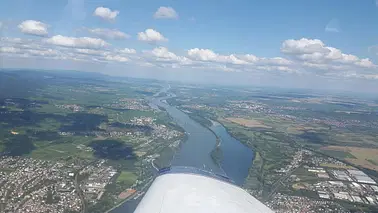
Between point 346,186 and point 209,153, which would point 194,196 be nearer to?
point 346,186

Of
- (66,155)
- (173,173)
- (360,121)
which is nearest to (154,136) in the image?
(66,155)

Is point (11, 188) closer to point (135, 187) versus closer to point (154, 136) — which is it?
point (135, 187)

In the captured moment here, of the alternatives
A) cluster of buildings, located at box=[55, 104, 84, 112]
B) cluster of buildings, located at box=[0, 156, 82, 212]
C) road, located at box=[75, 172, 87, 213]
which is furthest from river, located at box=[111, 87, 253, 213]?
cluster of buildings, located at box=[55, 104, 84, 112]

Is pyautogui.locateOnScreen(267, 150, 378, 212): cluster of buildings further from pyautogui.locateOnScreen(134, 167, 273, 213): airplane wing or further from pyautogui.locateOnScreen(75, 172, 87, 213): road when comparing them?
pyautogui.locateOnScreen(134, 167, 273, 213): airplane wing

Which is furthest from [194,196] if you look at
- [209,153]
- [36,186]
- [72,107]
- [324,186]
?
[72,107]

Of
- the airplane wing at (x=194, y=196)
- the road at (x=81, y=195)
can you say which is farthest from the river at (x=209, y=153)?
the airplane wing at (x=194, y=196)

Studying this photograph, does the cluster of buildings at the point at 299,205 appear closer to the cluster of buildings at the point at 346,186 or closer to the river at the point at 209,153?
the cluster of buildings at the point at 346,186
